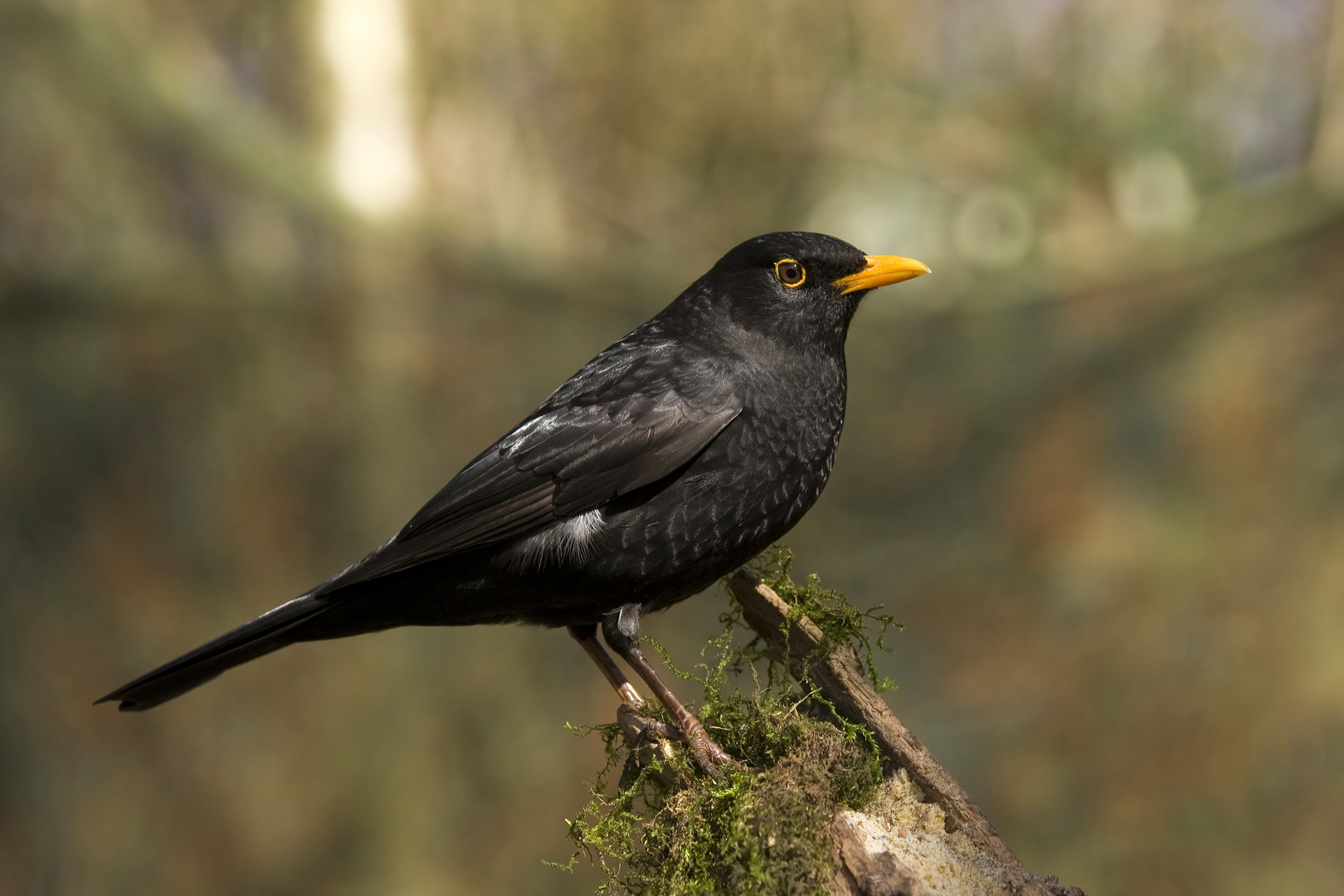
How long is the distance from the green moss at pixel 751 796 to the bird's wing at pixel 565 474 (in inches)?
Result: 21.8

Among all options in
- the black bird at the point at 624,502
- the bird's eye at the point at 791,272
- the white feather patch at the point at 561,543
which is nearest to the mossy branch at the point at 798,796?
the black bird at the point at 624,502

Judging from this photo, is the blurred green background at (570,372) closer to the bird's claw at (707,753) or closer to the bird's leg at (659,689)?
the bird's leg at (659,689)

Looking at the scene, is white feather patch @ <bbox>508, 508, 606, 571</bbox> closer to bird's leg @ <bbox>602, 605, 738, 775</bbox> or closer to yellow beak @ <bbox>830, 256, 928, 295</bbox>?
bird's leg @ <bbox>602, 605, 738, 775</bbox>

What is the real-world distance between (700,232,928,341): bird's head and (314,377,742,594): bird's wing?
444 millimetres

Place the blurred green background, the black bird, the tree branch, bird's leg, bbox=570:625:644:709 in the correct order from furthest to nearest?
the blurred green background, bird's leg, bbox=570:625:644:709, the black bird, the tree branch

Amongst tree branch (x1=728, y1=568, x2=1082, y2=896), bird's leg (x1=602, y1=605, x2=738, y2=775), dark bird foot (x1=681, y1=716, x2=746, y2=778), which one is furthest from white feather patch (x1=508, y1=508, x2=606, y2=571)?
dark bird foot (x1=681, y1=716, x2=746, y2=778)

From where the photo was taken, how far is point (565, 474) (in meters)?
3.17

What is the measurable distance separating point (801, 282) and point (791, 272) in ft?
0.18

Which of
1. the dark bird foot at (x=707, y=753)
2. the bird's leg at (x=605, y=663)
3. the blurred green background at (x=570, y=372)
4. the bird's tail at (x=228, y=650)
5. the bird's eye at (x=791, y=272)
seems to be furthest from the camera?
the blurred green background at (x=570, y=372)

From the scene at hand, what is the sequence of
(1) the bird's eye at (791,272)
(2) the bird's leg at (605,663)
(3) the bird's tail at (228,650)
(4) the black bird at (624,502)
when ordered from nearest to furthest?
(4) the black bird at (624,502)
(3) the bird's tail at (228,650)
(2) the bird's leg at (605,663)
(1) the bird's eye at (791,272)

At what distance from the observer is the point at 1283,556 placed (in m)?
6.91

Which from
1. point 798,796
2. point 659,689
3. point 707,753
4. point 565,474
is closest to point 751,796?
point 798,796

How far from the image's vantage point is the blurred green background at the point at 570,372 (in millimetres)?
6805

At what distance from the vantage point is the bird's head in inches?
136
